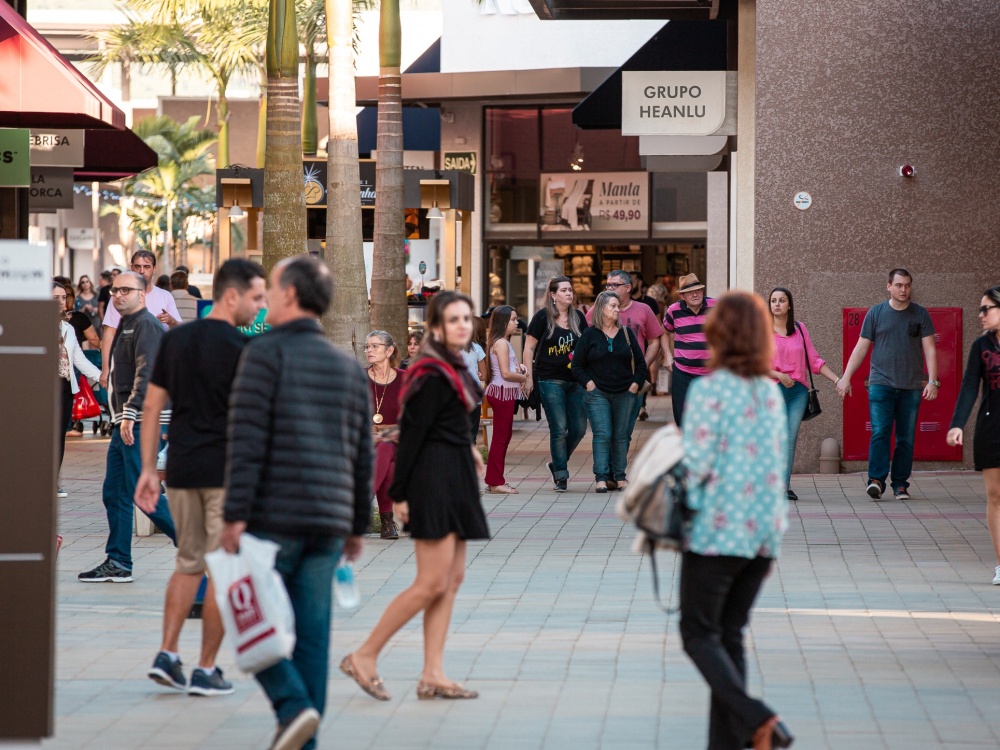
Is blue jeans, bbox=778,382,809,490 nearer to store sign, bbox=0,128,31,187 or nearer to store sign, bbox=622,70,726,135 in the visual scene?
store sign, bbox=622,70,726,135

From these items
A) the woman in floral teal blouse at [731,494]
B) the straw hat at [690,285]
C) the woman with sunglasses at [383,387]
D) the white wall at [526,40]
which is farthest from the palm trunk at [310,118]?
the woman in floral teal blouse at [731,494]

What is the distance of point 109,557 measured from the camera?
8.71 meters

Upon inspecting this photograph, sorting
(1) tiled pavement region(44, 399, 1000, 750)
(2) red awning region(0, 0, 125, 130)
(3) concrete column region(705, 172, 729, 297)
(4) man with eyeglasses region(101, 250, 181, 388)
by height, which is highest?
(2) red awning region(0, 0, 125, 130)

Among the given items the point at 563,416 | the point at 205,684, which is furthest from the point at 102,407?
the point at 205,684

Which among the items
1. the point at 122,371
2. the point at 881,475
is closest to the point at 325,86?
the point at 881,475

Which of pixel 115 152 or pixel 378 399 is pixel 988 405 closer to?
pixel 378 399

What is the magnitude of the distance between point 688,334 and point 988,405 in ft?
15.5

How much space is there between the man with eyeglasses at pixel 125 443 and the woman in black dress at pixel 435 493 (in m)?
2.91

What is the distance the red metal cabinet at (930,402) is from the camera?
46.3 feet

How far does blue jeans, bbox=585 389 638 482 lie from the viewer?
13172mm

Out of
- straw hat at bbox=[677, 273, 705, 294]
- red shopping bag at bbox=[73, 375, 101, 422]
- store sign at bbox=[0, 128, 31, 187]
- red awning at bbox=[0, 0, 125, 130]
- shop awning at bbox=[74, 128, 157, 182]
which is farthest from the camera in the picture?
shop awning at bbox=[74, 128, 157, 182]

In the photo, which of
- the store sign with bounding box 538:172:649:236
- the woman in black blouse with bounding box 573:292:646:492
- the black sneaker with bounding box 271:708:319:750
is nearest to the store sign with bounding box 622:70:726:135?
the woman in black blouse with bounding box 573:292:646:492

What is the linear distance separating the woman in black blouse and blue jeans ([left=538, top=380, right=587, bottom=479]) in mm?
202

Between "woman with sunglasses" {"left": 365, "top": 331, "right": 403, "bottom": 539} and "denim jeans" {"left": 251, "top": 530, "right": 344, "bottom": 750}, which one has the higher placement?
"woman with sunglasses" {"left": 365, "top": 331, "right": 403, "bottom": 539}
